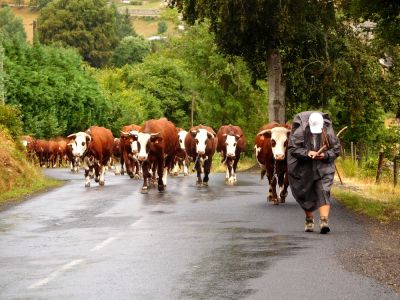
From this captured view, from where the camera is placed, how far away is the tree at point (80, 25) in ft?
392

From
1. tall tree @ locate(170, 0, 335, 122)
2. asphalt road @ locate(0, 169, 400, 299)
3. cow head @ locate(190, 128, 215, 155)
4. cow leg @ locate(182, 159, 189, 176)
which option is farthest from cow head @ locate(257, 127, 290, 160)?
tall tree @ locate(170, 0, 335, 122)

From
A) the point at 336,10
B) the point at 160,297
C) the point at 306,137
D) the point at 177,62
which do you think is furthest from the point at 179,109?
the point at 160,297

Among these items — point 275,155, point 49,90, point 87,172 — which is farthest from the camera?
point 49,90

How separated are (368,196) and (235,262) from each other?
1348 centimetres

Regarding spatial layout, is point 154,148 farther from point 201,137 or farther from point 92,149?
point 92,149

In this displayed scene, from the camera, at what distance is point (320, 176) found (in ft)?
52.6

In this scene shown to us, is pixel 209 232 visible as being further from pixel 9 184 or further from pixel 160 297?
pixel 9 184

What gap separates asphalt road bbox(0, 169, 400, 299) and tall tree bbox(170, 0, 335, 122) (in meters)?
17.0

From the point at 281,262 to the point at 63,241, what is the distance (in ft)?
13.4

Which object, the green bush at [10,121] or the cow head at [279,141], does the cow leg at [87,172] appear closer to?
the green bush at [10,121]

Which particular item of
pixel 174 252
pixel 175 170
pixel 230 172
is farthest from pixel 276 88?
pixel 174 252

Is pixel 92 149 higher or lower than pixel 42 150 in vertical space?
higher

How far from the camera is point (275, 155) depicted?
21.0m

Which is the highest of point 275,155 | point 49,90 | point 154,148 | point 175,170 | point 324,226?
point 49,90
